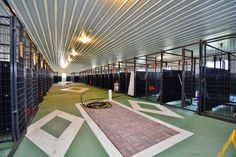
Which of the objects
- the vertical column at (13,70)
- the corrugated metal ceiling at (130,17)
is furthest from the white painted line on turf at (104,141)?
the corrugated metal ceiling at (130,17)

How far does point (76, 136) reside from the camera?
245 cm

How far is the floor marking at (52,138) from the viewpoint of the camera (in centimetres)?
199

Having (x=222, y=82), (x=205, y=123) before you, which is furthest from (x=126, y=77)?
(x=205, y=123)

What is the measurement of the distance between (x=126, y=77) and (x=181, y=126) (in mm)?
5520

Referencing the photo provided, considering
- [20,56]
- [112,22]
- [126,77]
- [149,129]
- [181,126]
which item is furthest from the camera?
[126,77]

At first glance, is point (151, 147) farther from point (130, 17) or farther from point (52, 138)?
point (130, 17)

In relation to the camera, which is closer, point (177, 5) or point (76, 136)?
point (76, 136)

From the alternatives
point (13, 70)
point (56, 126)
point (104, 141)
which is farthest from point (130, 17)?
point (56, 126)

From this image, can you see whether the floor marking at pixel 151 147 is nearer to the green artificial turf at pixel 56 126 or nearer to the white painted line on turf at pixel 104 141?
the white painted line on turf at pixel 104 141

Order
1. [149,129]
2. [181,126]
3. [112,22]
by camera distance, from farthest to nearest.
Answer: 1. [112,22]
2. [181,126]
3. [149,129]

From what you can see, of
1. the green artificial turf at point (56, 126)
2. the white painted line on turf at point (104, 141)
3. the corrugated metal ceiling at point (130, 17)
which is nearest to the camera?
the white painted line on turf at point (104, 141)

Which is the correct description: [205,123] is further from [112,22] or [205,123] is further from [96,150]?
[112,22]

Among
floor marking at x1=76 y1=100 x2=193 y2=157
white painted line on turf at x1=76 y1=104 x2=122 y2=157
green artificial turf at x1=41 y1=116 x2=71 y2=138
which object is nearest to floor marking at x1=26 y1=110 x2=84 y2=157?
green artificial turf at x1=41 y1=116 x2=71 y2=138

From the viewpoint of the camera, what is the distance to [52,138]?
2.38 m
